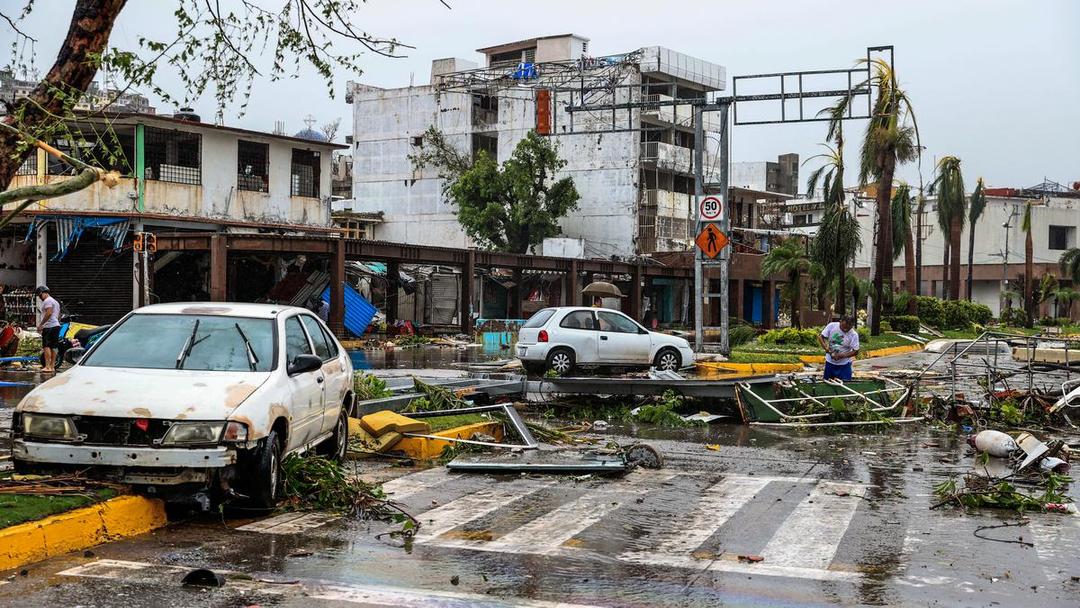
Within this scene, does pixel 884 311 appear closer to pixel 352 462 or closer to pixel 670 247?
pixel 670 247

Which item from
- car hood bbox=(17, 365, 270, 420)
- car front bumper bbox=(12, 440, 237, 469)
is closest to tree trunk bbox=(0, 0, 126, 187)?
car hood bbox=(17, 365, 270, 420)

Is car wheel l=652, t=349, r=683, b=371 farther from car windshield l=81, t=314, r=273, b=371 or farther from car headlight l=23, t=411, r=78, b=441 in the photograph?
car headlight l=23, t=411, r=78, b=441

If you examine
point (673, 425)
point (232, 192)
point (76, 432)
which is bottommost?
point (673, 425)

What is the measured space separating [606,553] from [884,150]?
37353 millimetres

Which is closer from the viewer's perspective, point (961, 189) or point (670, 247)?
point (961, 189)

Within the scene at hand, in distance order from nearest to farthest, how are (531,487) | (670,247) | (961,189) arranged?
(531,487)
(961,189)
(670,247)

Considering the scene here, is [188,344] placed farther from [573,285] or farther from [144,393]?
[573,285]

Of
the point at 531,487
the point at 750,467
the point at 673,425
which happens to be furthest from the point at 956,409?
the point at 531,487

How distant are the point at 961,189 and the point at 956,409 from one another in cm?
4974

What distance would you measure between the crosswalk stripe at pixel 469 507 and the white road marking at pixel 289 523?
768 mm

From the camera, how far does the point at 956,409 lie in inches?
Answer: 642

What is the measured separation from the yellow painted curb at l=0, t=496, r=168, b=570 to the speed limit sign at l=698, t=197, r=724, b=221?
17.7m

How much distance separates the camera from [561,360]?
74.8ft

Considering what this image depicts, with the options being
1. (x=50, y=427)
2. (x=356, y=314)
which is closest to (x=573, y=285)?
(x=356, y=314)
